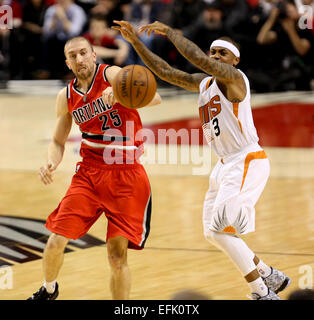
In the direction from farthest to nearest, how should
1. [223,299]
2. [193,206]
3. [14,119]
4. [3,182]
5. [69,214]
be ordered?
[14,119], [3,182], [193,206], [223,299], [69,214]

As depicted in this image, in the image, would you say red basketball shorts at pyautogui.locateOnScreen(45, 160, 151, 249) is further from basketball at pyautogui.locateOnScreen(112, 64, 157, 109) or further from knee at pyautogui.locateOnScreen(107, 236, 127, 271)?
Answer: basketball at pyautogui.locateOnScreen(112, 64, 157, 109)

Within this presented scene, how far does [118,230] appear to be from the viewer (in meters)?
5.25

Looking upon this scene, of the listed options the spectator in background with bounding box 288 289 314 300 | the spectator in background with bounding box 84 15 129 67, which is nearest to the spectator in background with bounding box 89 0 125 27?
the spectator in background with bounding box 84 15 129 67

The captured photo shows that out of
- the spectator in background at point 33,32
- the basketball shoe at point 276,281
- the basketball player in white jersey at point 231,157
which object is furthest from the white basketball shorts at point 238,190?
the spectator in background at point 33,32

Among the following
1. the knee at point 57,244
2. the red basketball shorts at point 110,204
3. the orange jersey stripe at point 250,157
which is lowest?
the knee at point 57,244

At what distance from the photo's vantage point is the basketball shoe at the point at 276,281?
5.80 m

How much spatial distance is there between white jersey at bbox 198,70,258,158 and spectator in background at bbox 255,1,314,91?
11.4 m

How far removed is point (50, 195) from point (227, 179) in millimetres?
4023

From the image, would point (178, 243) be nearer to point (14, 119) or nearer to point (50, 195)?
point (50, 195)

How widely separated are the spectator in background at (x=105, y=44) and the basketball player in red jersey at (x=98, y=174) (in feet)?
35.6

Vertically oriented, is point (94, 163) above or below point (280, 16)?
below

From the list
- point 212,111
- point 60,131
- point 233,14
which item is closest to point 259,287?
point 212,111

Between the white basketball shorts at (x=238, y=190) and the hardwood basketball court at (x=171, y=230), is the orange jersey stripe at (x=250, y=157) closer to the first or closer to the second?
the white basketball shorts at (x=238, y=190)
